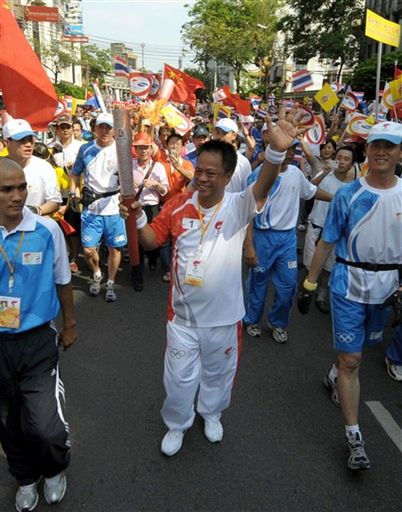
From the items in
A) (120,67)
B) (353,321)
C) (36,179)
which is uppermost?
(120,67)

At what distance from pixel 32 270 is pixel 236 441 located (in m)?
1.72

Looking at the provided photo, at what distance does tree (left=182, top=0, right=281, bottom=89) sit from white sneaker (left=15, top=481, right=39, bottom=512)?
158ft

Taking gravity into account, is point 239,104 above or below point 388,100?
below

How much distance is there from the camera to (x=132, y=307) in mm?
5430

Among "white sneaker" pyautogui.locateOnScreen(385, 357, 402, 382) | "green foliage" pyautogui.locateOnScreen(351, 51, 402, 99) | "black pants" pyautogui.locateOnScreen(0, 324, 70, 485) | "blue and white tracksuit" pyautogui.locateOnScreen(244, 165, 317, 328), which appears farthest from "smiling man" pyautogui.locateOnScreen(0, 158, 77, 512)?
"green foliage" pyautogui.locateOnScreen(351, 51, 402, 99)

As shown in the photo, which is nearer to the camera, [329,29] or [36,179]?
[36,179]

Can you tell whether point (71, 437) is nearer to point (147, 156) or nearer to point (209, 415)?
point (209, 415)

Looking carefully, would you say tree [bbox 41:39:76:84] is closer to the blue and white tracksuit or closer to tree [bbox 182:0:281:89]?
tree [bbox 182:0:281:89]

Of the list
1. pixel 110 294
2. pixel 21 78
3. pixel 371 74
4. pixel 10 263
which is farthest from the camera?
pixel 371 74

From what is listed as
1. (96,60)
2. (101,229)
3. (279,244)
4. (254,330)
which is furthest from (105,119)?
(96,60)

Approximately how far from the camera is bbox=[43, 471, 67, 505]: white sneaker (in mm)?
2557

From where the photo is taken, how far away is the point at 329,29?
32125 millimetres

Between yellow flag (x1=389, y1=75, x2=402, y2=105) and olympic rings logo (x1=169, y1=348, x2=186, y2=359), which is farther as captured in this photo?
yellow flag (x1=389, y1=75, x2=402, y2=105)

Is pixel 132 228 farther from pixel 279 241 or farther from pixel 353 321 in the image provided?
pixel 279 241
